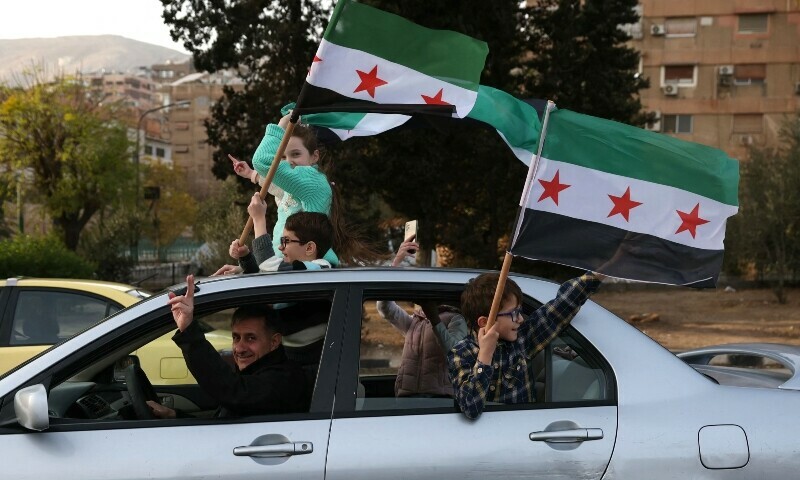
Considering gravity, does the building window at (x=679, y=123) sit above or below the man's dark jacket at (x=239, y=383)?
above

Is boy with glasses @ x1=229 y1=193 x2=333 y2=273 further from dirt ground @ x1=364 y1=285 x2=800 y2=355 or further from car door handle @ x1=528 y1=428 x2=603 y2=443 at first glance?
dirt ground @ x1=364 y1=285 x2=800 y2=355

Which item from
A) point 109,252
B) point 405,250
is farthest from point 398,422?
point 109,252

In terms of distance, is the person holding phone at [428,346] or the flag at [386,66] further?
the flag at [386,66]

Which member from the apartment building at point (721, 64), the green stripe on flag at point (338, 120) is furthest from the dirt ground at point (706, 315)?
the apartment building at point (721, 64)

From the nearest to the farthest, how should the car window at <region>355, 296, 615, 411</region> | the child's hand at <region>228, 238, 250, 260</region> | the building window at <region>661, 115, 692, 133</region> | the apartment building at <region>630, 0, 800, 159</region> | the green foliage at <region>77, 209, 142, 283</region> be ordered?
the car window at <region>355, 296, 615, 411</region> → the child's hand at <region>228, 238, 250, 260</region> → the green foliage at <region>77, 209, 142, 283</region> → the apartment building at <region>630, 0, 800, 159</region> → the building window at <region>661, 115, 692, 133</region>

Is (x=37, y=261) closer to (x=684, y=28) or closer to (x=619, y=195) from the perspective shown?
(x=619, y=195)

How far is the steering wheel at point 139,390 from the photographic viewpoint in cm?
412

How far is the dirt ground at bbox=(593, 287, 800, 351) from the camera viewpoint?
22.7 metres

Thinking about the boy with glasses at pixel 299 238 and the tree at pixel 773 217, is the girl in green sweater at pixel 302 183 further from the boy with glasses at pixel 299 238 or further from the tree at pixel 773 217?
the tree at pixel 773 217

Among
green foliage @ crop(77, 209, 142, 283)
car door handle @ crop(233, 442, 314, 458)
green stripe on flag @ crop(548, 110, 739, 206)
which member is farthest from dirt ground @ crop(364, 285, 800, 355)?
car door handle @ crop(233, 442, 314, 458)

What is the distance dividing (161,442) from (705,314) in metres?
26.9

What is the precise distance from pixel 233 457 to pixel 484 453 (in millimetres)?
839

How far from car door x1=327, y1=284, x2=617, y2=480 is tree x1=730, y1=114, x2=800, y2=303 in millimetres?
28589

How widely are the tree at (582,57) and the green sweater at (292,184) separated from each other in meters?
18.4
